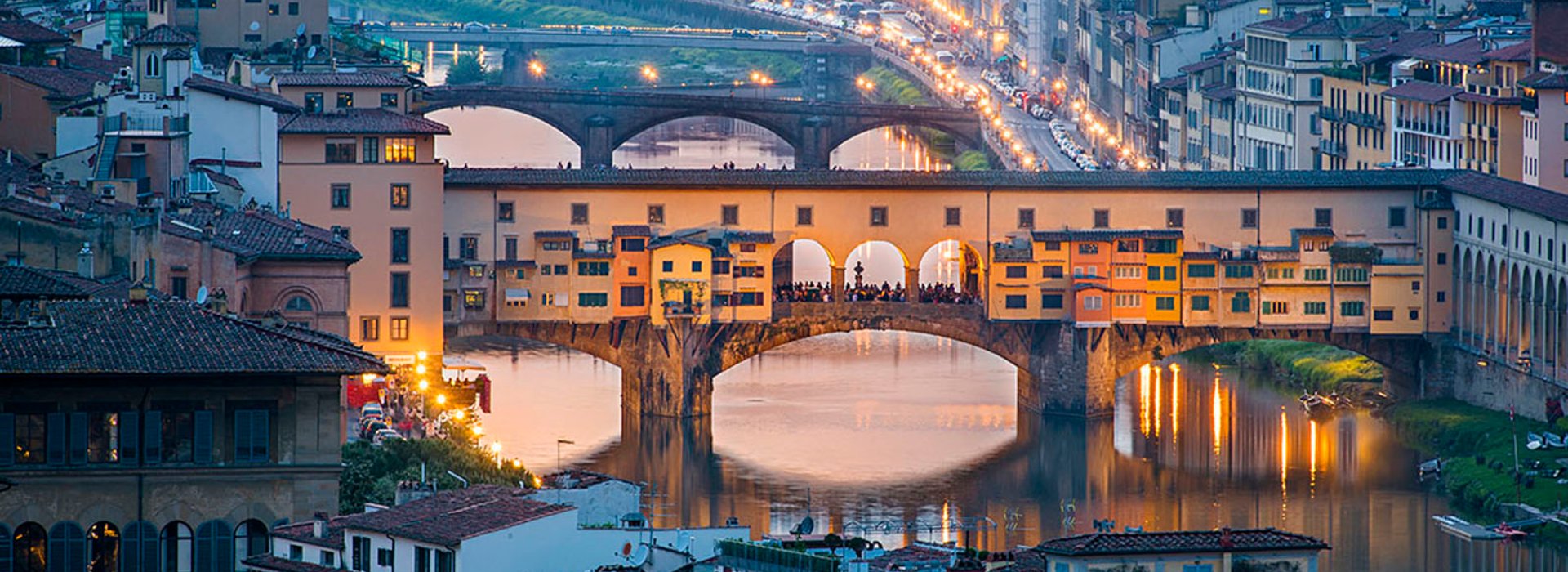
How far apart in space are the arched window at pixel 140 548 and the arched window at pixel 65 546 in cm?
A: 44

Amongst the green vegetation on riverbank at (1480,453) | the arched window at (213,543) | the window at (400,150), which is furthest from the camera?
the window at (400,150)

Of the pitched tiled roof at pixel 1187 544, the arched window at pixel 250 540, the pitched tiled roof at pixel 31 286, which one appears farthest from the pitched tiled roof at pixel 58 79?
the pitched tiled roof at pixel 1187 544

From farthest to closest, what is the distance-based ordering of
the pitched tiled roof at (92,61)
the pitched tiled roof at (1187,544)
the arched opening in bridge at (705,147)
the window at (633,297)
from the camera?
the arched opening in bridge at (705,147), the pitched tiled roof at (92,61), the window at (633,297), the pitched tiled roof at (1187,544)

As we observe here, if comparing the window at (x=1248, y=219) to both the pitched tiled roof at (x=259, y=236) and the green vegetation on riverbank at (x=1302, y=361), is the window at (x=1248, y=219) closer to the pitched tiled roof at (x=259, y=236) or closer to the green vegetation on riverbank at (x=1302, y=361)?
the green vegetation on riverbank at (x=1302, y=361)

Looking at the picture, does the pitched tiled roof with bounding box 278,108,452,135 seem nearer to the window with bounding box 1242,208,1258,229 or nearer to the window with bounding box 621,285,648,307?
the window with bounding box 621,285,648,307

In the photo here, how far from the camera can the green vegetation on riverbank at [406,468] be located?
52188 millimetres

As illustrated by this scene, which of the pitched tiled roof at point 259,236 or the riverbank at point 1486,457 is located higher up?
the pitched tiled roof at point 259,236

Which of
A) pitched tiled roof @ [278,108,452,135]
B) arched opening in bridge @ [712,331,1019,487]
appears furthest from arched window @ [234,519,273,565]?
pitched tiled roof @ [278,108,452,135]

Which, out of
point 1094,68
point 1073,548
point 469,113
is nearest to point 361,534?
point 1073,548

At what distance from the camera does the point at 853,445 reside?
74.1m

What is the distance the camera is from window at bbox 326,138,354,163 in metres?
74.1

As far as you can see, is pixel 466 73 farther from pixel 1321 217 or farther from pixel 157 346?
pixel 157 346

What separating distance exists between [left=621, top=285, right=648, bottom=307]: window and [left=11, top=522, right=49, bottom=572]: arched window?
3648 cm

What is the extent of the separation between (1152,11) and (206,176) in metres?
52.0
